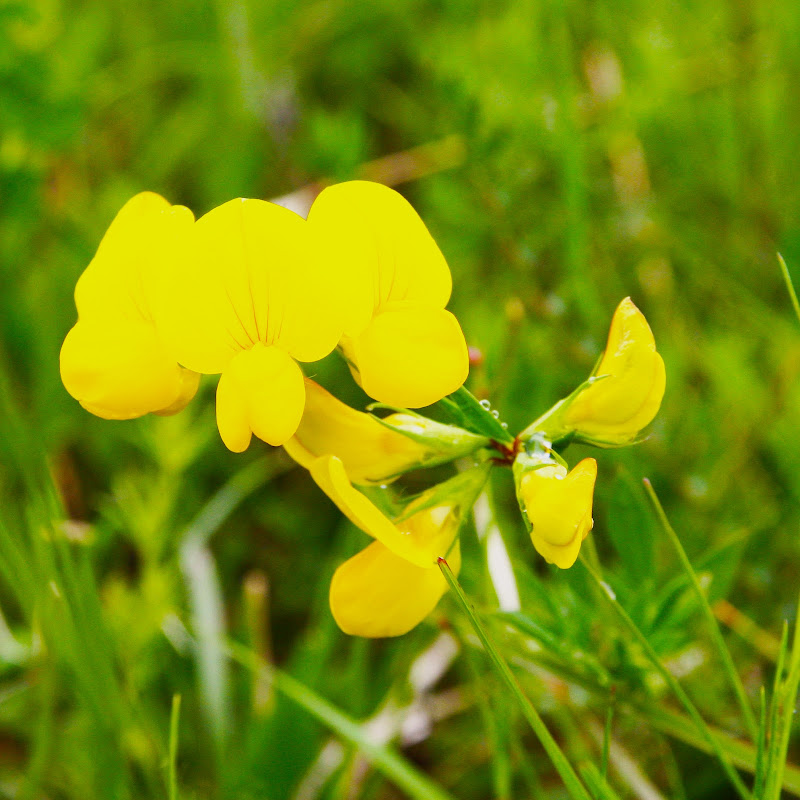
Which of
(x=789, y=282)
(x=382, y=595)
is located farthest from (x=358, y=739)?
(x=789, y=282)

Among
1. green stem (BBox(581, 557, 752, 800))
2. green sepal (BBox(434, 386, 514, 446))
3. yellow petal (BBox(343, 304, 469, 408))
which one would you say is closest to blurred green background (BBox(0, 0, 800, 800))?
green stem (BBox(581, 557, 752, 800))

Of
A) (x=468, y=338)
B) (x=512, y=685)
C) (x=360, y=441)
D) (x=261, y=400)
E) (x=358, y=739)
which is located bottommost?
(x=358, y=739)

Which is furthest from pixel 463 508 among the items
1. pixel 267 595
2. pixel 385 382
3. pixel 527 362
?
pixel 267 595

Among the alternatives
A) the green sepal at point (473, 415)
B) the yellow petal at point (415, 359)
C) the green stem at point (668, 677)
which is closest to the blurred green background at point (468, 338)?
the green stem at point (668, 677)

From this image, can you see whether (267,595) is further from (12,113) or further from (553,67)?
(553,67)

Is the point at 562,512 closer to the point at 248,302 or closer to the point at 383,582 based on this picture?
the point at 383,582

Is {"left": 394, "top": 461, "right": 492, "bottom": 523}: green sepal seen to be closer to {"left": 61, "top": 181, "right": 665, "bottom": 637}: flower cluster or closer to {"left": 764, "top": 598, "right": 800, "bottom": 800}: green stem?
{"left": 61, "top": 181, "right": 665, "bottom": 637}: flower cluster

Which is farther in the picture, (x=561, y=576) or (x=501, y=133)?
(x=501, y=133)

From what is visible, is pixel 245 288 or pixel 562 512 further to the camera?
pixel 245 288
